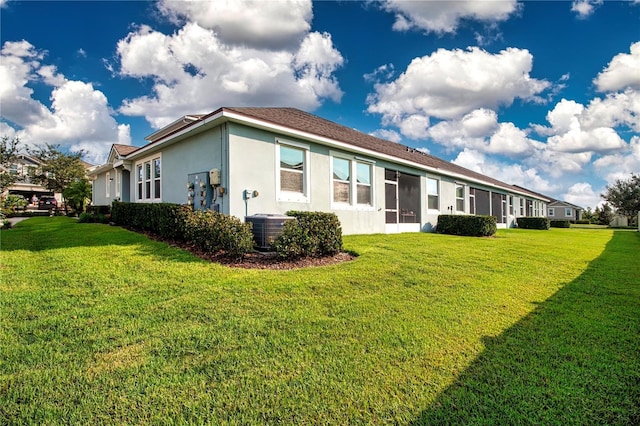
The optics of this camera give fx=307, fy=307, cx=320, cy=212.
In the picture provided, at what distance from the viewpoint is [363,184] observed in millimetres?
11875

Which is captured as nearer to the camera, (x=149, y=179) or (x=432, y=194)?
(x=149, y=179)

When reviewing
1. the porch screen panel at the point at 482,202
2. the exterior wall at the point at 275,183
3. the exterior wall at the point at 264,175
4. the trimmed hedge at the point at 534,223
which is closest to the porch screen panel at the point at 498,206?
the porch screen panel at the point at 482,202

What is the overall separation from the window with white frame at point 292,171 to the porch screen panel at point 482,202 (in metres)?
15.4

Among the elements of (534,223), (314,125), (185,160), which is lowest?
(534,223)

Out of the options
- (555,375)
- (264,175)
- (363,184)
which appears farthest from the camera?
(363,184)

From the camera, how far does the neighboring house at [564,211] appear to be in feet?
171

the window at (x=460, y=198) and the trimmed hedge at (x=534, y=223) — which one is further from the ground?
the window at (x=460, y=198)

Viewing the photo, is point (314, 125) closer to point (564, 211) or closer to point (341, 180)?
point (341, 180)

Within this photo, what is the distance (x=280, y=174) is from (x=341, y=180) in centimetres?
274

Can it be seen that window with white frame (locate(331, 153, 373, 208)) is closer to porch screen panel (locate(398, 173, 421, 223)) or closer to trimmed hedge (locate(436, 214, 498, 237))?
porch screen panel (locate(398, 173, 421, 223))

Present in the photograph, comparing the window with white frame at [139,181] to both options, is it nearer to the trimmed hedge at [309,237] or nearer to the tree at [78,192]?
the trimmed hedge at [309,237]

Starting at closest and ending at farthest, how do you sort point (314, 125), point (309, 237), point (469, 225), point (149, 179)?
point (309, 237), point (314, 125), point (149, 179), point (469, 225)

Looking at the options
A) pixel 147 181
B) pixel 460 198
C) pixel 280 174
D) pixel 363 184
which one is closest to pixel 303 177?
pixel 280 174

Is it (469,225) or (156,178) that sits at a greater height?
(156,178)
